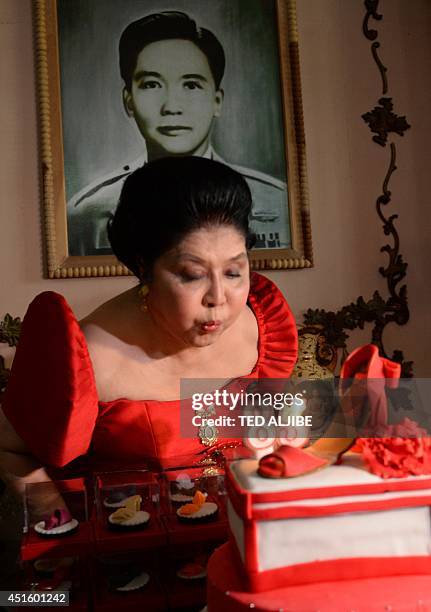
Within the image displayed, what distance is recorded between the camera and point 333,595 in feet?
2.34

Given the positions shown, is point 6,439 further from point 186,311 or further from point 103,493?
point 186,311

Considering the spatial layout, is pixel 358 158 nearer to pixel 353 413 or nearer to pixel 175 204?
pixel 175 204

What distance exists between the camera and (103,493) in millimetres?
977

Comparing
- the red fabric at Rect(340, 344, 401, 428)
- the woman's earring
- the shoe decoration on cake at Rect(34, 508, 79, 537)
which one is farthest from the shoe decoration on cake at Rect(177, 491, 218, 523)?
the woman's earring

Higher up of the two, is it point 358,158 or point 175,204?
point 358,158

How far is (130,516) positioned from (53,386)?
0.81ft

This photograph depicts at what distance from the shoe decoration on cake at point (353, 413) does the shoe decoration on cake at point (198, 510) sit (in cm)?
20

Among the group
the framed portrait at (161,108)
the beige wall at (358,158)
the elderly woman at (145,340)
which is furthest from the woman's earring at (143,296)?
the beige wall at (358,158)

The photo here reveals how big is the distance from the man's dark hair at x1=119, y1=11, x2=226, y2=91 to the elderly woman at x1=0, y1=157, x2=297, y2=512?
107 centimetres

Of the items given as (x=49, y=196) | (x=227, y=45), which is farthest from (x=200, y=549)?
(x=227, y=45)

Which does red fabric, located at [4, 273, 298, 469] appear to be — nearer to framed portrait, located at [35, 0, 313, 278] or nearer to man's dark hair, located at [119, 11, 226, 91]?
framed portrait, located at [35, 0, 313, 278]

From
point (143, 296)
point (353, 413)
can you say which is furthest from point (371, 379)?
point (143, 296)

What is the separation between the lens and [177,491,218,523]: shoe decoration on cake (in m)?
0.95

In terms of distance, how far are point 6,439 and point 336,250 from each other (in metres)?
1.38
